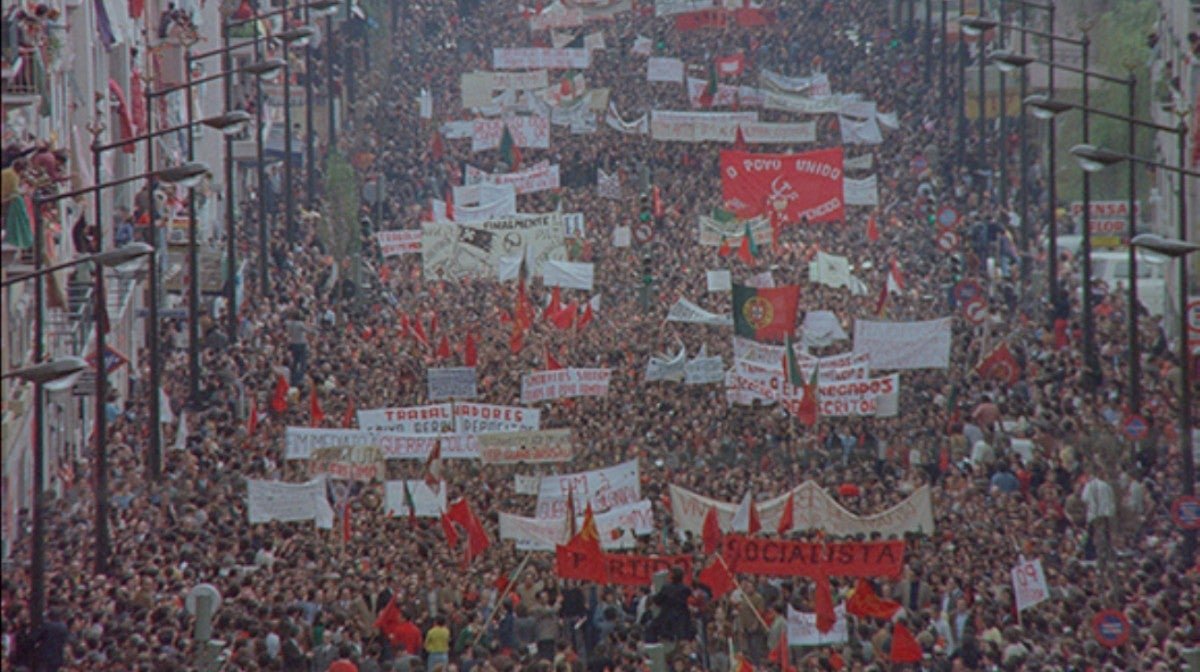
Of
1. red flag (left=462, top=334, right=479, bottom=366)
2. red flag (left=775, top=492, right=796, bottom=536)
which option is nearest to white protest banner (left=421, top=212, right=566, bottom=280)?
red flag (left=462, top=334, right=479, bottom=366)

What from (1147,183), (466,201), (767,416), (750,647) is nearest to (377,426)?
(767,416)

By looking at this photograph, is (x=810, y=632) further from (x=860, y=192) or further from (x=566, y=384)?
(x=860, y=192)

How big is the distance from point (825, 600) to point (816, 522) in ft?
15.4

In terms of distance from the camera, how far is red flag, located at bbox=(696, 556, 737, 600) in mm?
33219

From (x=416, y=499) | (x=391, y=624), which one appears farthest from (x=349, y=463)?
(x=391, y=624)

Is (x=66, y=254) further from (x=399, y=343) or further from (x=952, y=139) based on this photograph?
(x=952, y=139)

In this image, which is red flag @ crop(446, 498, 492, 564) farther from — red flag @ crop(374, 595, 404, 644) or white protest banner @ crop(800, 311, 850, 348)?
white protest banner @ crop(800, 311, 850, 348)

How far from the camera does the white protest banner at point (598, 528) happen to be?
36469mm

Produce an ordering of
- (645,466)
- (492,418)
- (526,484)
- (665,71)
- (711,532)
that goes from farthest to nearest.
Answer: (665,71) → (492,418) → (645,466) → (526,484) → (711,532)

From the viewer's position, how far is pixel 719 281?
5894 centimetres

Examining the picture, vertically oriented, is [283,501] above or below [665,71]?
below

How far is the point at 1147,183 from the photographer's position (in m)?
82.2

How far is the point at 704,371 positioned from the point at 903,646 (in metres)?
20.2

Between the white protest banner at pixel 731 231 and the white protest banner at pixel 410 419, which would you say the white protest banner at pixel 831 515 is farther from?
the white protest banner at pixel 731 231
